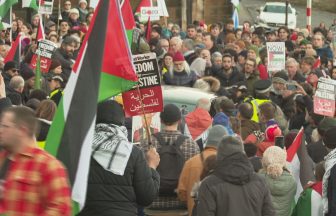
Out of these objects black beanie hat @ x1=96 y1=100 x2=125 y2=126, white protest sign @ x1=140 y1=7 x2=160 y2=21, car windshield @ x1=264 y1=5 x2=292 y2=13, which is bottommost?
car windshield @ x1=264 y1=5 x2=292 y2=13

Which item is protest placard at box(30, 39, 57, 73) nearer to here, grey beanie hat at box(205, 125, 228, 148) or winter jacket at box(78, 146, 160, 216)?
grey beanie hat at box(205, 125, 228, 148)

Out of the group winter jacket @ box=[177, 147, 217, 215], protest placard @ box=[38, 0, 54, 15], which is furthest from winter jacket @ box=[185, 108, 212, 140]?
protest placard @ box=[38, 0, 54, 15]

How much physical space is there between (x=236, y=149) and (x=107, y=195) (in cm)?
97

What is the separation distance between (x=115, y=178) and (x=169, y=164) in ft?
6.90

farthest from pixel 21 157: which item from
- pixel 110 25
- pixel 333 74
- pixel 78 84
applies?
pixel 333 74

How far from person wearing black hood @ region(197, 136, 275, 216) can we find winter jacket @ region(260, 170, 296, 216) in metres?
1.56

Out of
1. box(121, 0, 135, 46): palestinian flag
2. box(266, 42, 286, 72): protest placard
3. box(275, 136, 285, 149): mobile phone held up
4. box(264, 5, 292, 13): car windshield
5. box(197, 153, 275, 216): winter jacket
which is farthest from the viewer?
box(264, 5, 292, 13): car windshield

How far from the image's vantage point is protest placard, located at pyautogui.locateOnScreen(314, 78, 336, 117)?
1495cm

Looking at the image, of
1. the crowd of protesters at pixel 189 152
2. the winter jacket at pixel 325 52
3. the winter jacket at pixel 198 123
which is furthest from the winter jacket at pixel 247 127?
the winter jacket at pixel 325 52

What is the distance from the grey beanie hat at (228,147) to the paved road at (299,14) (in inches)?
1431

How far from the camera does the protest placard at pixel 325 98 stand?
14953 mm

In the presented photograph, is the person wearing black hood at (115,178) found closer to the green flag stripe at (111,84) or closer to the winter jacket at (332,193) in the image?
the green flag stripe at (111,84)

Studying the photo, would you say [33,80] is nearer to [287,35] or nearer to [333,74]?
[333,74]

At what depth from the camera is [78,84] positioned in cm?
740
